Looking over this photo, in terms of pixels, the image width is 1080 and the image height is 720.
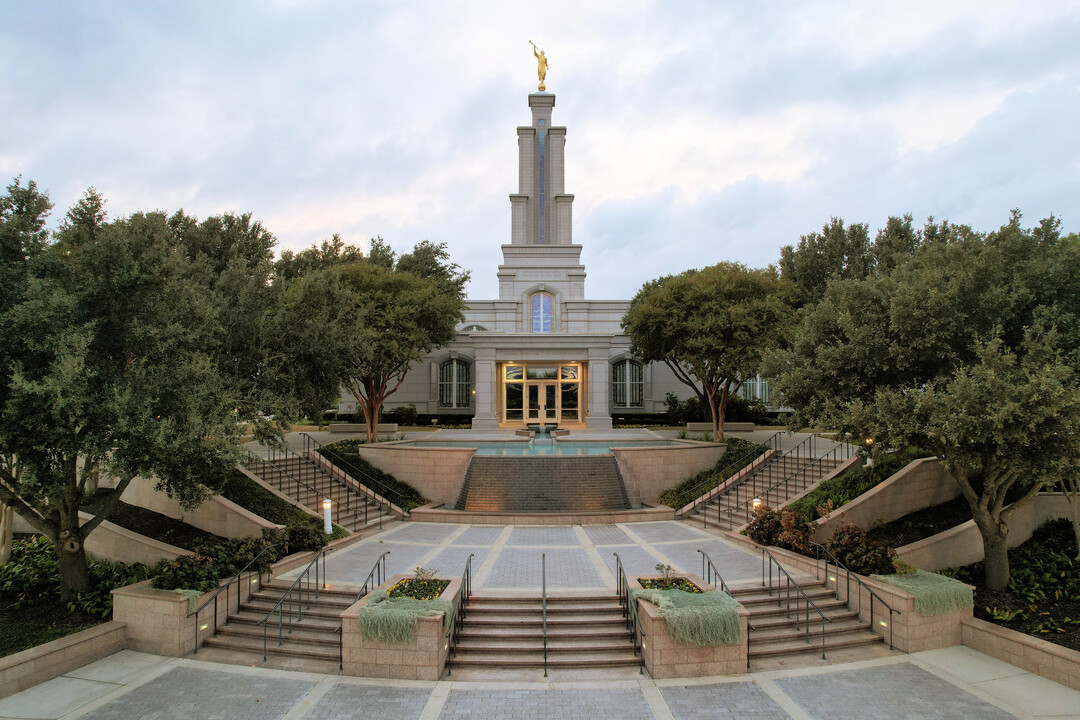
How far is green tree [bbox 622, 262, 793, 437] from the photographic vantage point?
26109 mm

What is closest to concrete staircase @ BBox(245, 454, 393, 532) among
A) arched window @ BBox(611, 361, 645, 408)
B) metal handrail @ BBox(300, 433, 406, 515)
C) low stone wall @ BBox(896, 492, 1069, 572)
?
metal handrail @ BBox(300, 433, 406, 515)

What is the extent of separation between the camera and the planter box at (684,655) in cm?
902

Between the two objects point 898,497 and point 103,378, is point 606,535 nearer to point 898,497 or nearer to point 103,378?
point 898,497

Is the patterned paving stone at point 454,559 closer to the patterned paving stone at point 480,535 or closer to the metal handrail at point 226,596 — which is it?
the patterned paving stone at point 480,535

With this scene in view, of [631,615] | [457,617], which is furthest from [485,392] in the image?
[631,615]

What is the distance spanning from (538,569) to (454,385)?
1175 inches

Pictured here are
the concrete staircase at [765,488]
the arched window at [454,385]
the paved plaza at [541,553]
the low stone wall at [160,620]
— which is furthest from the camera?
the arched window at [454,385]

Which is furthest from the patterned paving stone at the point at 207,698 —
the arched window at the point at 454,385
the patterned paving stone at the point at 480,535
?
Result: the arched window at the point at 454,385

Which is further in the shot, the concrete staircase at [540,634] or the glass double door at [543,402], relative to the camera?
the glass double door at [543,402]

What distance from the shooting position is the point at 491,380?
36562 millimetres

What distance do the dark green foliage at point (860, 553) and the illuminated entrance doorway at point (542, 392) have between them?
26.1 meters

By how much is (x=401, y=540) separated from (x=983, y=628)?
1359 cm

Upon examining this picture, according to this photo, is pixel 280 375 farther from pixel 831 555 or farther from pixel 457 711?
pixel 831 555

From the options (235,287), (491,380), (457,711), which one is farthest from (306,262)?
(457,711)
